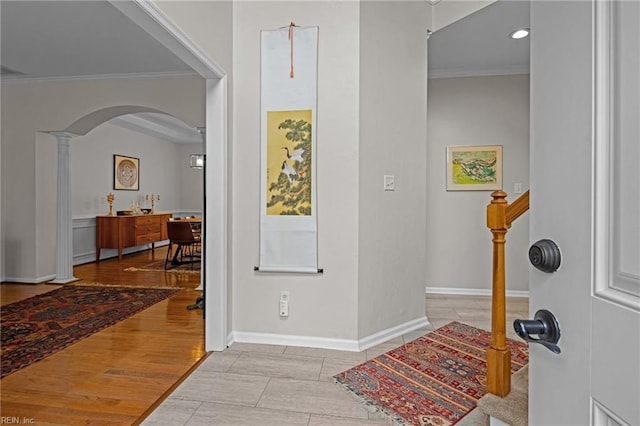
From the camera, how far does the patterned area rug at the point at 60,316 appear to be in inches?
112

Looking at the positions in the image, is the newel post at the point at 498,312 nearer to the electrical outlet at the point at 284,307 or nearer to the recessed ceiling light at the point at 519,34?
the electrical outlet at the point at 284,307

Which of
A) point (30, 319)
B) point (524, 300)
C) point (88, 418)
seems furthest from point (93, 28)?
point (524, 300)

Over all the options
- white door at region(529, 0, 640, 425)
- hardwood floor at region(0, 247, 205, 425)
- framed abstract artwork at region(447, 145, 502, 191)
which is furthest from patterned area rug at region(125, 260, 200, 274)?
white door at region(529, 0, 640, 425)

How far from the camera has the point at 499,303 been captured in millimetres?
1887

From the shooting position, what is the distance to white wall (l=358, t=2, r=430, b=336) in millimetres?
2861

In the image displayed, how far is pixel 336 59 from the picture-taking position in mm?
2818

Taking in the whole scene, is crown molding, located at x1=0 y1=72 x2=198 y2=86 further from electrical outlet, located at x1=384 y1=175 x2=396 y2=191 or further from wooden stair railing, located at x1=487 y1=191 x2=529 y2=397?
wooden stair railing, located at x1=487 y1=191 x2=529 y2=397

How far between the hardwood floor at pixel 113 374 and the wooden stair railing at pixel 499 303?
182cm

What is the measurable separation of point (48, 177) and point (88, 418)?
4.42 m

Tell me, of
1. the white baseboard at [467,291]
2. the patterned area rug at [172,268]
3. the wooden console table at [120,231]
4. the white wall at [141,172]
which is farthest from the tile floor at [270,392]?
the white wall at [141,172]

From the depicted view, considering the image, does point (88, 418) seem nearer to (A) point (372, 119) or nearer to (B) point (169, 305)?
(B) point (169, 305)

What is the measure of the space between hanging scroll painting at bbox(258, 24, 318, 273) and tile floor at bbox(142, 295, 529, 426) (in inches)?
26.0

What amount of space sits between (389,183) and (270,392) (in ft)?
5.90

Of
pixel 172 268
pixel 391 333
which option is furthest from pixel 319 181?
pixel 172 268
